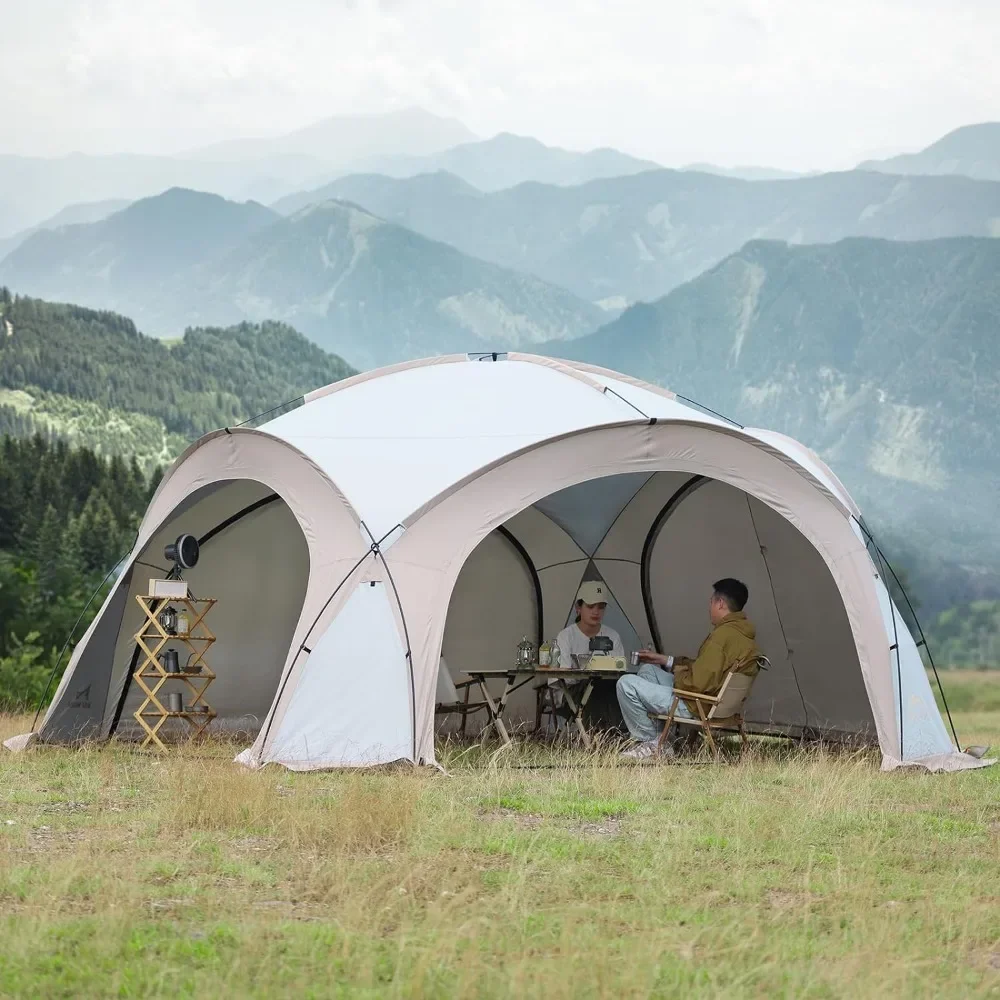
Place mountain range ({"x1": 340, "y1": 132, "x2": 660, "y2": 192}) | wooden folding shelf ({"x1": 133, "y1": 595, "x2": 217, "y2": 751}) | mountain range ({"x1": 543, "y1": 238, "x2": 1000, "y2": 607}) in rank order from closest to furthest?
1. wooden folding shelf ({"x1": 133, "y1": 595, "x2": 217, "y2": 751})
2. mountain range ({"x1": 543, "y1": 238, "x2": 1000, "y2": 607})
3. mountain range ({"x1": 340, "y1": 132, "x2": 660, "y2": 192})

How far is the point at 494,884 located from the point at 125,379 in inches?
2059

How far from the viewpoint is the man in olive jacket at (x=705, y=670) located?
26.7 ft

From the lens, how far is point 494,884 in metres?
4.55

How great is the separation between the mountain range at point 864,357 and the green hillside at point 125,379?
2146 centimetres

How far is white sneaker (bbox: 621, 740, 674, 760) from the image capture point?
318 inches

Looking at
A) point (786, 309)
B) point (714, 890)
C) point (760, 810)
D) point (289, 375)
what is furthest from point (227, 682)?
point (786, 309)

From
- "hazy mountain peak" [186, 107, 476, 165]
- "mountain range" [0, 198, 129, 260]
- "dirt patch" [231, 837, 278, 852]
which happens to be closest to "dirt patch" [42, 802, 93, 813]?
"dirt patch" [231, 837, 278, 852]

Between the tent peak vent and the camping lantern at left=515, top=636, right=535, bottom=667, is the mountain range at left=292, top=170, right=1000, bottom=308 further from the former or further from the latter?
the camping lantern at left=515, top=636, right=535, bottom=667

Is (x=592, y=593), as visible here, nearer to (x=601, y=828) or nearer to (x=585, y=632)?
(x=585, y=632)

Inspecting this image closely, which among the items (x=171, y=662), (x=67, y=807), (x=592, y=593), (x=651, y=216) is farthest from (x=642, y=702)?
(x=651, y=216)

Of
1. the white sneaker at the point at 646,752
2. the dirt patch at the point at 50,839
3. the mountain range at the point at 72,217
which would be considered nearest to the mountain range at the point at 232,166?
the mountain range at the point at 72,217

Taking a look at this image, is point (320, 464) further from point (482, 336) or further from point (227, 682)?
point (482, 336)

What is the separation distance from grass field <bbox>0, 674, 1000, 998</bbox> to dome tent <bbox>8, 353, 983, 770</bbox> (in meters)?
0.57

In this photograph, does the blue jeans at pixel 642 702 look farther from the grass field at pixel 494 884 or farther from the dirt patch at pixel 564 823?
the dirt patch at pixel 564 823
